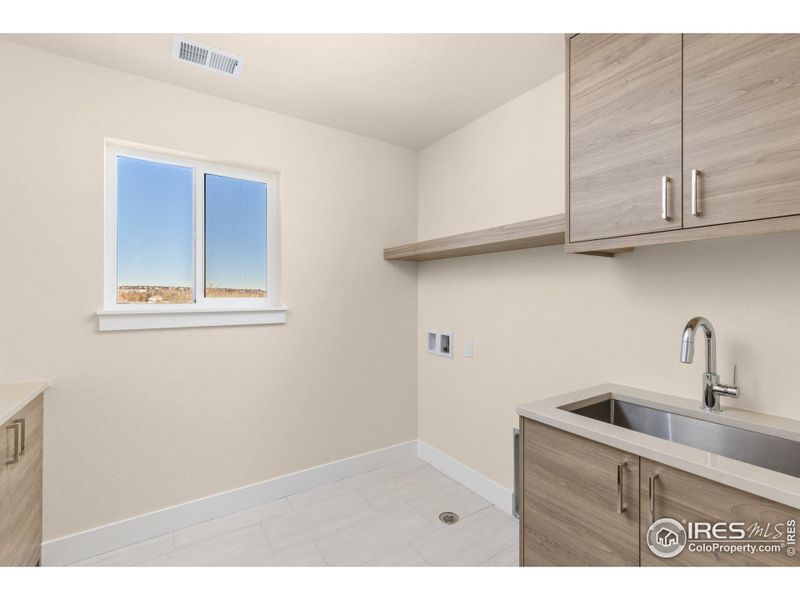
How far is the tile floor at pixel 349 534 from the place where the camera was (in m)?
1.87

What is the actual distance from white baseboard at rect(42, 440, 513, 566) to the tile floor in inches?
1.7

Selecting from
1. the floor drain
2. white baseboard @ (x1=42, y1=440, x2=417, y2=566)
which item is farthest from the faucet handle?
white baseboard @ (x1=42, y1=440, x2=417, y2=566)

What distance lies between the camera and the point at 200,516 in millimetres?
2201

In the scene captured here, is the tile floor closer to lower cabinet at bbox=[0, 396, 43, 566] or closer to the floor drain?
the floor drain

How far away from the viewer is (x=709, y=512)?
104 centimetres

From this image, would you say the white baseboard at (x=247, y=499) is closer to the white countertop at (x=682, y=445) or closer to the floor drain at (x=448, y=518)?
the floor drain at (x=448, y=518)

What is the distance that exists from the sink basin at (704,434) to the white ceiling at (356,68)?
5.33 ft

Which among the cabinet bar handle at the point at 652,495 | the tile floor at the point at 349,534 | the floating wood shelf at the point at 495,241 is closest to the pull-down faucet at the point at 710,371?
the cabinet bar handle at the point at 652,495

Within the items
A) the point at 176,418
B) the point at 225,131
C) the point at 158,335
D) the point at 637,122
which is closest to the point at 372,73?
the point at 225,131

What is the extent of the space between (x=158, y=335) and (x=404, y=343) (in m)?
1.60

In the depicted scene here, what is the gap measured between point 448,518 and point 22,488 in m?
1.94

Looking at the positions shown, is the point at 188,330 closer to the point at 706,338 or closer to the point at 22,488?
the point at 22,488
